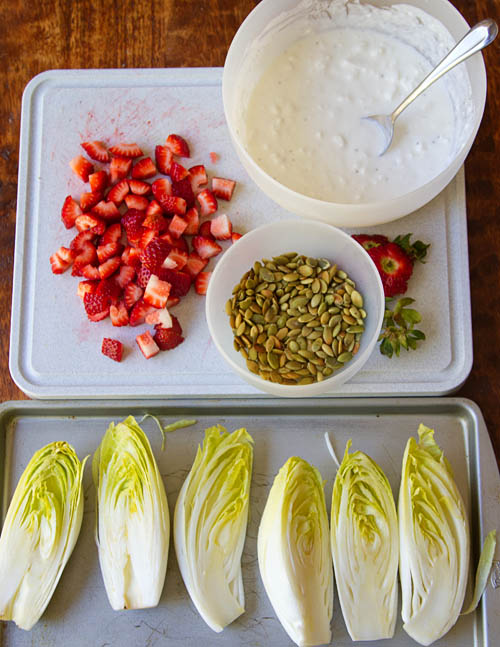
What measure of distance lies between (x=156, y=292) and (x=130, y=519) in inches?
18.4

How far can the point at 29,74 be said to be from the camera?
1.76 metres

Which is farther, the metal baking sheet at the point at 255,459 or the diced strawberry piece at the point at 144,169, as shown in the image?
the diced strawberry piece at the point at 144,169

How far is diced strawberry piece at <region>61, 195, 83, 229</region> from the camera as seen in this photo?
5.40 ft

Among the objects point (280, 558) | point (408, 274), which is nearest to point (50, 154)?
point (408, 274)

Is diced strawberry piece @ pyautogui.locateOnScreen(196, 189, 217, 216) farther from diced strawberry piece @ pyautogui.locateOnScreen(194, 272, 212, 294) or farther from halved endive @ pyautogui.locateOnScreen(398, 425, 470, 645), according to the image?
halved endive @ pyautogui.locateOnScreen(398, 425, 470, 645)

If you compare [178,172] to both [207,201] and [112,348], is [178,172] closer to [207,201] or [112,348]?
[207,201]

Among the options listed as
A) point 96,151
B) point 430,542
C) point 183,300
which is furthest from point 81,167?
point 430,542

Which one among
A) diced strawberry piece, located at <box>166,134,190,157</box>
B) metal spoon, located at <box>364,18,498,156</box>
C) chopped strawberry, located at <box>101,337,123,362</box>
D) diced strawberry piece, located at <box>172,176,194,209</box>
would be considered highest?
metal spoon, located at <box>364,18,498,156</box>

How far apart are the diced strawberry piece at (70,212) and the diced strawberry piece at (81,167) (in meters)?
0.06

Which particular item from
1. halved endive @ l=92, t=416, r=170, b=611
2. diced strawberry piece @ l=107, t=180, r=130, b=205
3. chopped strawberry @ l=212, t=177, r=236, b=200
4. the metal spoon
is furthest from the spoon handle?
halved endive @ l=92, t=416, r=170, b=611

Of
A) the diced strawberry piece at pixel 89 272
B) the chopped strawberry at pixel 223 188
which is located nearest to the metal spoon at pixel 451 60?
the chopped strawberry at pixel 223 188

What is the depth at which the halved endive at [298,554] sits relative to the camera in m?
1.48

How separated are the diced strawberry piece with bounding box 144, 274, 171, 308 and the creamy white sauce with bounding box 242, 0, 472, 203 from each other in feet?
1.06

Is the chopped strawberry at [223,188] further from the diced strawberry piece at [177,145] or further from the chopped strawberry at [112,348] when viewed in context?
Result: the chopped strawberry at [112,348]
